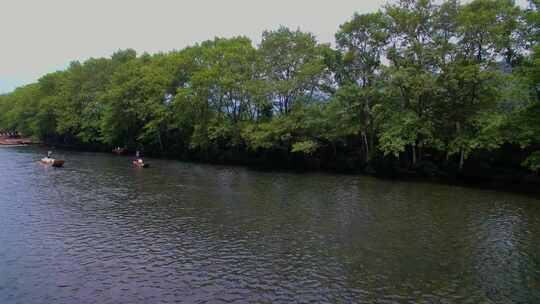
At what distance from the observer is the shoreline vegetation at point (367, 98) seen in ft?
127

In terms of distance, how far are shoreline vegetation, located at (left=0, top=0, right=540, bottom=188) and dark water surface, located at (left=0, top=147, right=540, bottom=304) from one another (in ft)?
27.4

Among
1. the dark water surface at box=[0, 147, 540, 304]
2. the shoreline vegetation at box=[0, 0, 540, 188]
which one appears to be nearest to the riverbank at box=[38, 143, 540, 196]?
the shoreline vegetation at box=[0, 0, 540, 188]

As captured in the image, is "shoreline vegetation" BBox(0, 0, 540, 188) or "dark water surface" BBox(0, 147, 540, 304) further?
"shoreline vegetation" BBox(0, 0, 540, 188)

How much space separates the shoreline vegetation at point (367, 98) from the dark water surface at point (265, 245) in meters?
8.36

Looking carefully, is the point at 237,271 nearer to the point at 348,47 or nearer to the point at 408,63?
the point at 408,63

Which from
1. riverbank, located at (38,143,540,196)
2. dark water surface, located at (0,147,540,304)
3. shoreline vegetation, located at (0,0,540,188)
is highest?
shoreline vegetation, located at (0,0,540,188)

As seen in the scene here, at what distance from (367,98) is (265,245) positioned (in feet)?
105

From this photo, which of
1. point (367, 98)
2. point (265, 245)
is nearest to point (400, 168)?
point (367, 98)

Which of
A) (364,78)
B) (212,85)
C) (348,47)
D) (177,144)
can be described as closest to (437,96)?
(364,78)

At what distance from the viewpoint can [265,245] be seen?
20156 mm

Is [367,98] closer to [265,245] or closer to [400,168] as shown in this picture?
[400,168]

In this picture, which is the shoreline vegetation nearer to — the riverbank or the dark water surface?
the riverbank

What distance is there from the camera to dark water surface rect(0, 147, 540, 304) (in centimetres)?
1462

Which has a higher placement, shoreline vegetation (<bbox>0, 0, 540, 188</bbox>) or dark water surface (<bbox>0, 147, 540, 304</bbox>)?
shoreline vegetation (<bbox>0, 0, 540, 188</bbox>)
